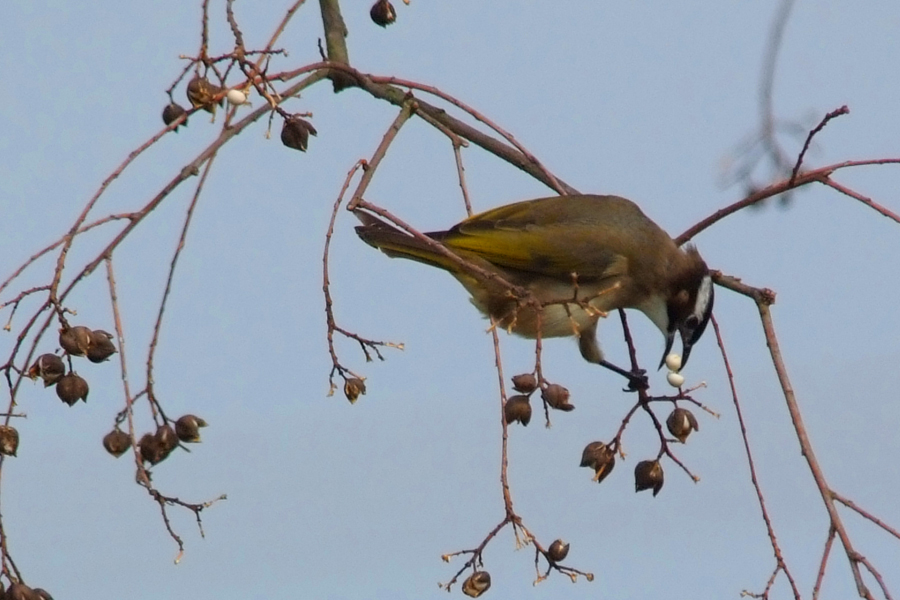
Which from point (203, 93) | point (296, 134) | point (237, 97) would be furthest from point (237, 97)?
point (296, 134)

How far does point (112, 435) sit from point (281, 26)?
4.49ft

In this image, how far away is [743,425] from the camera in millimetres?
3801

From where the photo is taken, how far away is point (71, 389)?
143 inches

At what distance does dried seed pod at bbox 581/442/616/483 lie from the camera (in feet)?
13.0

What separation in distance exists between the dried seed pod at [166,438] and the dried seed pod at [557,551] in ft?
3.95

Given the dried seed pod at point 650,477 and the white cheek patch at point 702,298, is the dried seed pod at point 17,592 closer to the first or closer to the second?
the dried seed pod at point 650,477

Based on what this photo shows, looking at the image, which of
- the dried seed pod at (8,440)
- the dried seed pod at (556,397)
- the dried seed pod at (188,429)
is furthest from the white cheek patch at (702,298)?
the dried seed pod at (8,440)

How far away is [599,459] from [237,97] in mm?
1605

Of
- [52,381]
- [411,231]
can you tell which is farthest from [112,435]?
[411,231]

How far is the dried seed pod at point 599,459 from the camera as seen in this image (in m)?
3.97

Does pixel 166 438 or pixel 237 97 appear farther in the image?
pixel 166 438

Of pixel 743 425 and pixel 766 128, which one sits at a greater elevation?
pixel 766 128

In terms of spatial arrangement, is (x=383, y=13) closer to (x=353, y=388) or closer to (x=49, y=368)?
(x=353, y=388)

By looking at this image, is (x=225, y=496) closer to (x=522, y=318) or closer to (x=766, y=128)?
(x=522, y=318)
